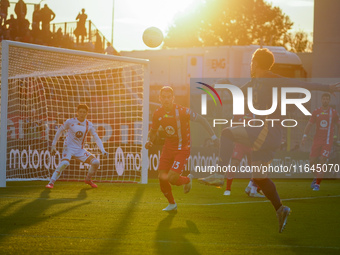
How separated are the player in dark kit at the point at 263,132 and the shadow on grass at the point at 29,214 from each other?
2713mm

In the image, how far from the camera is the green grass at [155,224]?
22.5ft

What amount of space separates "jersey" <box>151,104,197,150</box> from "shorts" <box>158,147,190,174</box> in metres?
0.07

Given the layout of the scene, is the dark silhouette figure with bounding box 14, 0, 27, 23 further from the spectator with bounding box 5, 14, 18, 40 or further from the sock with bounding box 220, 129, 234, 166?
the sock with bounding box 220, 129, 234, 166

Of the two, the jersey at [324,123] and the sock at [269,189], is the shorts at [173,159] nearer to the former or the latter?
the sock at [269,189]

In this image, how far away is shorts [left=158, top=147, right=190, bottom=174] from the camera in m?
10.1

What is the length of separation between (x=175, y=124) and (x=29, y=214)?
265 cm

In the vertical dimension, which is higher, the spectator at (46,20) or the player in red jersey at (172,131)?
the spectator at (46,20)

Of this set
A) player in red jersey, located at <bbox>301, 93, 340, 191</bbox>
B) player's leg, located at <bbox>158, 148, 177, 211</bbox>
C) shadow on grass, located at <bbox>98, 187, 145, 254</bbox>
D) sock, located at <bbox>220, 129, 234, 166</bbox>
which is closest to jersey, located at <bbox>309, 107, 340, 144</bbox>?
player in red jersey, located at <bbox>301, 93, 340, 191</bbox>

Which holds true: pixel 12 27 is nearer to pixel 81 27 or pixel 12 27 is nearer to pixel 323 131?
pixel 81 27

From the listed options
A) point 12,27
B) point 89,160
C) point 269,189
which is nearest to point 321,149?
point 89,160

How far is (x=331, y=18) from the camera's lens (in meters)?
28.7

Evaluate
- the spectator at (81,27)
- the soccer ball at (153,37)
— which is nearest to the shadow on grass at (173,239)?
the soccer ball at (153,37)

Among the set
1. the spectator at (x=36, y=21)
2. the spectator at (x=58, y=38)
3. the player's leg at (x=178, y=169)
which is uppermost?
the spectator at (x=36, y=21)

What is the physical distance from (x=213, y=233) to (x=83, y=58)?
9719 millimetres
